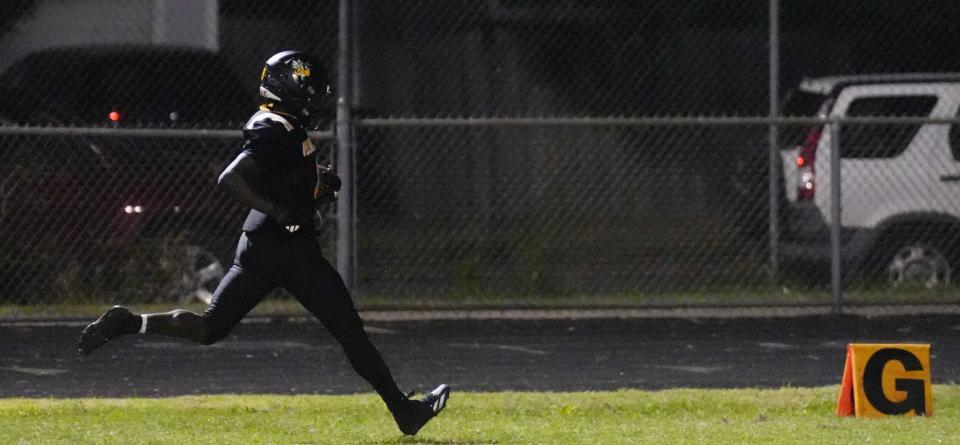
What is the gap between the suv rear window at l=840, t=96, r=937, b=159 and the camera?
1388cm

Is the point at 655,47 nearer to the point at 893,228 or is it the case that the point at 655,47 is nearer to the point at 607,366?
the point at 893,228

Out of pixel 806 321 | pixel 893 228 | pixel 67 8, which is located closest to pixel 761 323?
pixel 806 321

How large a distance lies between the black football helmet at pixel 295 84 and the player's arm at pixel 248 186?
0.29 meters

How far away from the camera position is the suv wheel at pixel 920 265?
13.8 meters

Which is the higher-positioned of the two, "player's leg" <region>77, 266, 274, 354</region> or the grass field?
"player's leg" <region>77, 266, 274, 354</region>

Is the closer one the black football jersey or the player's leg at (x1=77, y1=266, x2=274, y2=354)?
the black football jersey

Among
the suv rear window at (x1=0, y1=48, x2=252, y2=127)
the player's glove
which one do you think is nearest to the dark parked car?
the suv rear window at (x1=0, y1=48, x2=252, y2=127)

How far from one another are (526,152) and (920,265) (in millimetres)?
3384

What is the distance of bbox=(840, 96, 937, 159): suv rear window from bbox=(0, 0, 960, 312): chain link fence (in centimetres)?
2

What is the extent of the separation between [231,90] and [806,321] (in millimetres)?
5054

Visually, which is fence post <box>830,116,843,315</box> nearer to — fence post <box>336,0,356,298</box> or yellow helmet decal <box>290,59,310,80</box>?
fence post <box>336,0,356,298</box>

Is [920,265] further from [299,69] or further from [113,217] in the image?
[299,69]

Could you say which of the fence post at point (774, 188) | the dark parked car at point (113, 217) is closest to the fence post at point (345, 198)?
the dark parked car at point (113, 217)

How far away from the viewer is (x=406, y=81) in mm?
14445
